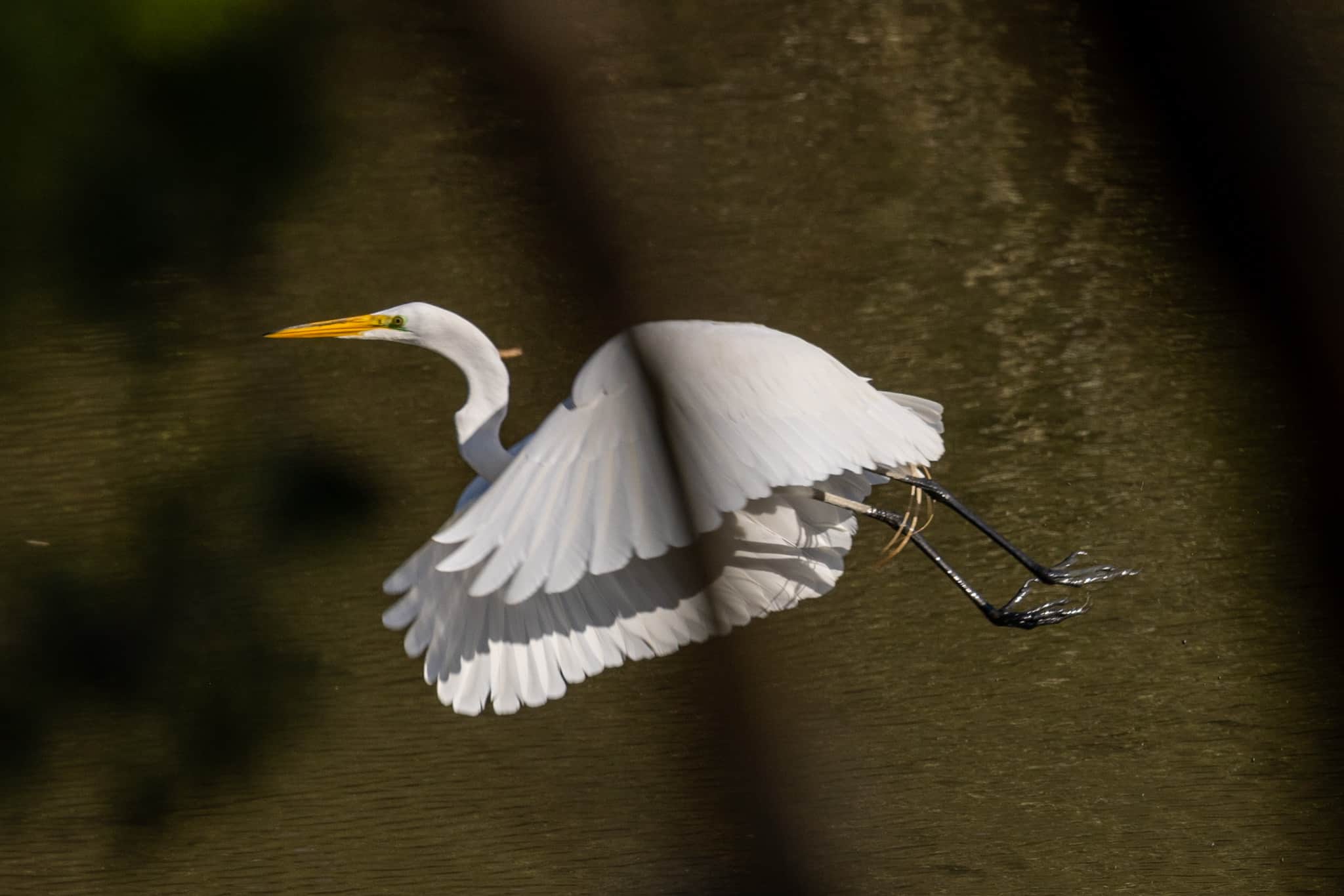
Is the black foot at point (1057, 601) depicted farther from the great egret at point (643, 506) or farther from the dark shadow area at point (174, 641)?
the dark shadow area at point (174, 641)

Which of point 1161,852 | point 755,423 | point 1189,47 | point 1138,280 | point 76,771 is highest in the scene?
point 1189,47

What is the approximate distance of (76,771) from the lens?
185cm

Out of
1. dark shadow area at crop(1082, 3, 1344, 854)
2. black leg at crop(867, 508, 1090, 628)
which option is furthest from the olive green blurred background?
dark shadow area at crop(1082, 3, 1344, 854)

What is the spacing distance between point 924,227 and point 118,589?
1.37 metres

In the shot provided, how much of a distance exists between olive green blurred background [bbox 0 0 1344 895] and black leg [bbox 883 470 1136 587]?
3.1 inches

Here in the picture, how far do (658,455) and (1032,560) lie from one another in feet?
2.48

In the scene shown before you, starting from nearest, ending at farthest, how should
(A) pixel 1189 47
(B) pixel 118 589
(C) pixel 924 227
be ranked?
(A) pixel 1189 47, (B) pixel 118 589, (C) pixel 924 227

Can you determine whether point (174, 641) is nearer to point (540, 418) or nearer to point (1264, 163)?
point (540, 418)

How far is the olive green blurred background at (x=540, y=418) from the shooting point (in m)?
1.65

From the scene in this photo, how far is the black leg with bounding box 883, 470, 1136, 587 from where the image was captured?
1527 millimetres

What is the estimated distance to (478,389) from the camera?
152 cm

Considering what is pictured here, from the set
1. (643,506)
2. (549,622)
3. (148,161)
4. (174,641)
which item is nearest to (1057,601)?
(549,622)

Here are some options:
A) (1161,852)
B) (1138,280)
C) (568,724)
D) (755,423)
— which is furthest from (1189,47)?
(1138,280)

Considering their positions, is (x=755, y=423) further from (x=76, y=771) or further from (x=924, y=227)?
(x=76, y=771)
